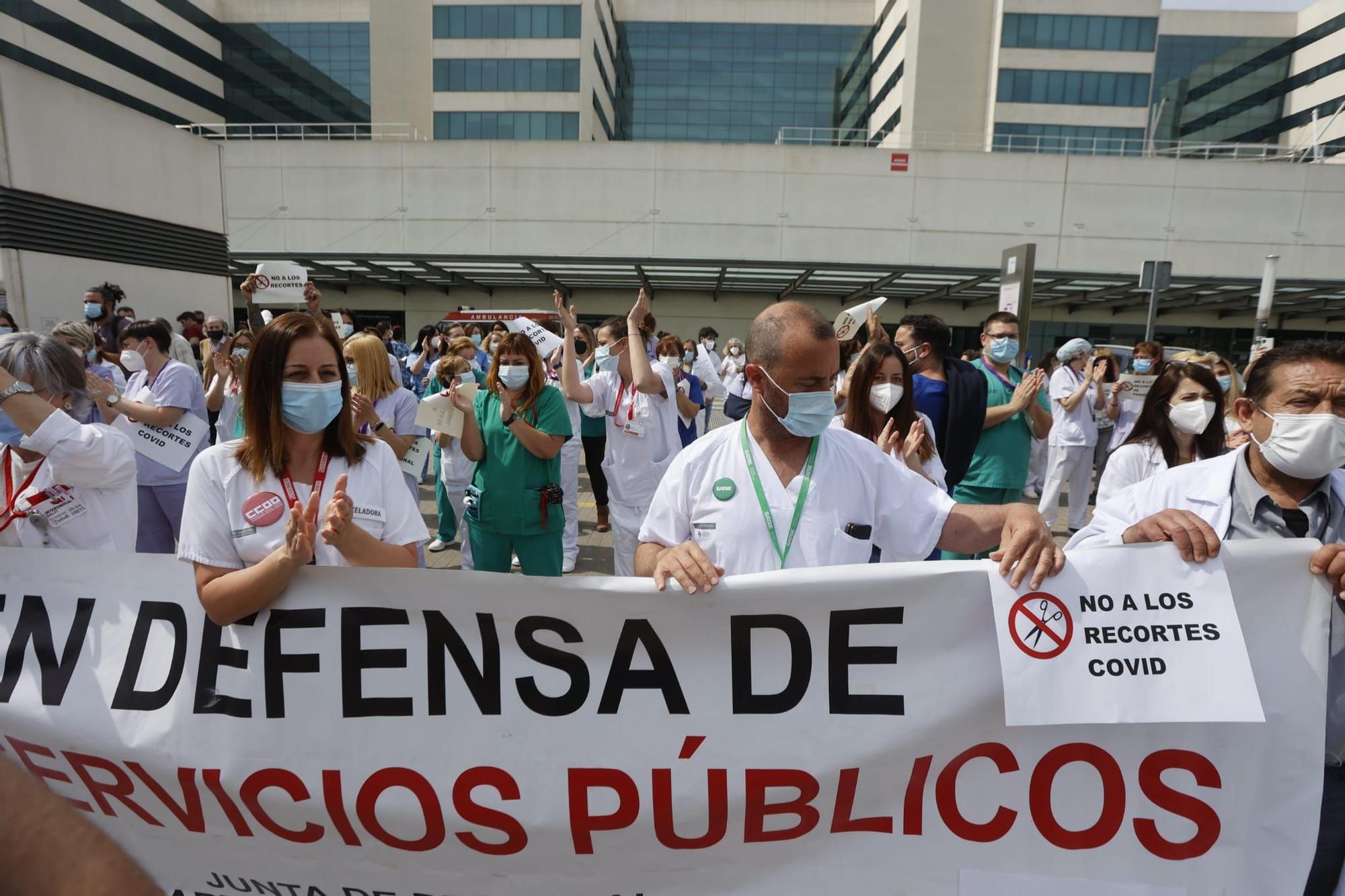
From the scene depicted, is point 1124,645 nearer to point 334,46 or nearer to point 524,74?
point 524,74

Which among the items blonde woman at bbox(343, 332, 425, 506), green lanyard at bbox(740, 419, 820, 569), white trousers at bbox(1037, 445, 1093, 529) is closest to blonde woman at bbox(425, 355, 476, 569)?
blonde woman at bbox(343, 332, 425, 506)

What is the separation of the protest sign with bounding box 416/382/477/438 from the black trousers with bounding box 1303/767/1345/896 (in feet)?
14.0

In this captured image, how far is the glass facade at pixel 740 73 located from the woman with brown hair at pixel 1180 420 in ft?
192

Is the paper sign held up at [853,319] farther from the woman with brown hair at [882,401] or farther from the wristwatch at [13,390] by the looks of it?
the wristwatch at [13,390]

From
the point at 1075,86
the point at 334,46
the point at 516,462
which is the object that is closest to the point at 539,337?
the point at 516,462

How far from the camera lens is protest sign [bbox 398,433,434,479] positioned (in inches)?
213

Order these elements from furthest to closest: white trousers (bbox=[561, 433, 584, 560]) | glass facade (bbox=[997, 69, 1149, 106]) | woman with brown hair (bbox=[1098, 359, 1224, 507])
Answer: glass facade (bbox=[997, 69, 1149, 106]) → white trousers (bbox=[561, 433, 584, 560]) → woman with brown hair (bbox=[1098, 359, 1224, 507])

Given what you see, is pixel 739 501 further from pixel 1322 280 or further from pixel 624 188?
pixel 1322 280

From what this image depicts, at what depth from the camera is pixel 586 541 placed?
316 inches

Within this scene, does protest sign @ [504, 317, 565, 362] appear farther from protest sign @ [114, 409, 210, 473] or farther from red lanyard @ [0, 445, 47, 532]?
red lanyard @ [0, 445, 47, 532]

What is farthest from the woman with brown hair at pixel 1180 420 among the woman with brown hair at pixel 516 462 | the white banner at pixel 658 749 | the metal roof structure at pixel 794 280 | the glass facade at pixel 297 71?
the glass facade at pixel 297 71

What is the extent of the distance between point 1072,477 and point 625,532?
5.62 metres

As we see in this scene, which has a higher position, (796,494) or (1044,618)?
(796,494)

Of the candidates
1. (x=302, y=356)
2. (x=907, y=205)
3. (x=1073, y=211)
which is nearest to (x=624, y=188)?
(x=907, y=205)
